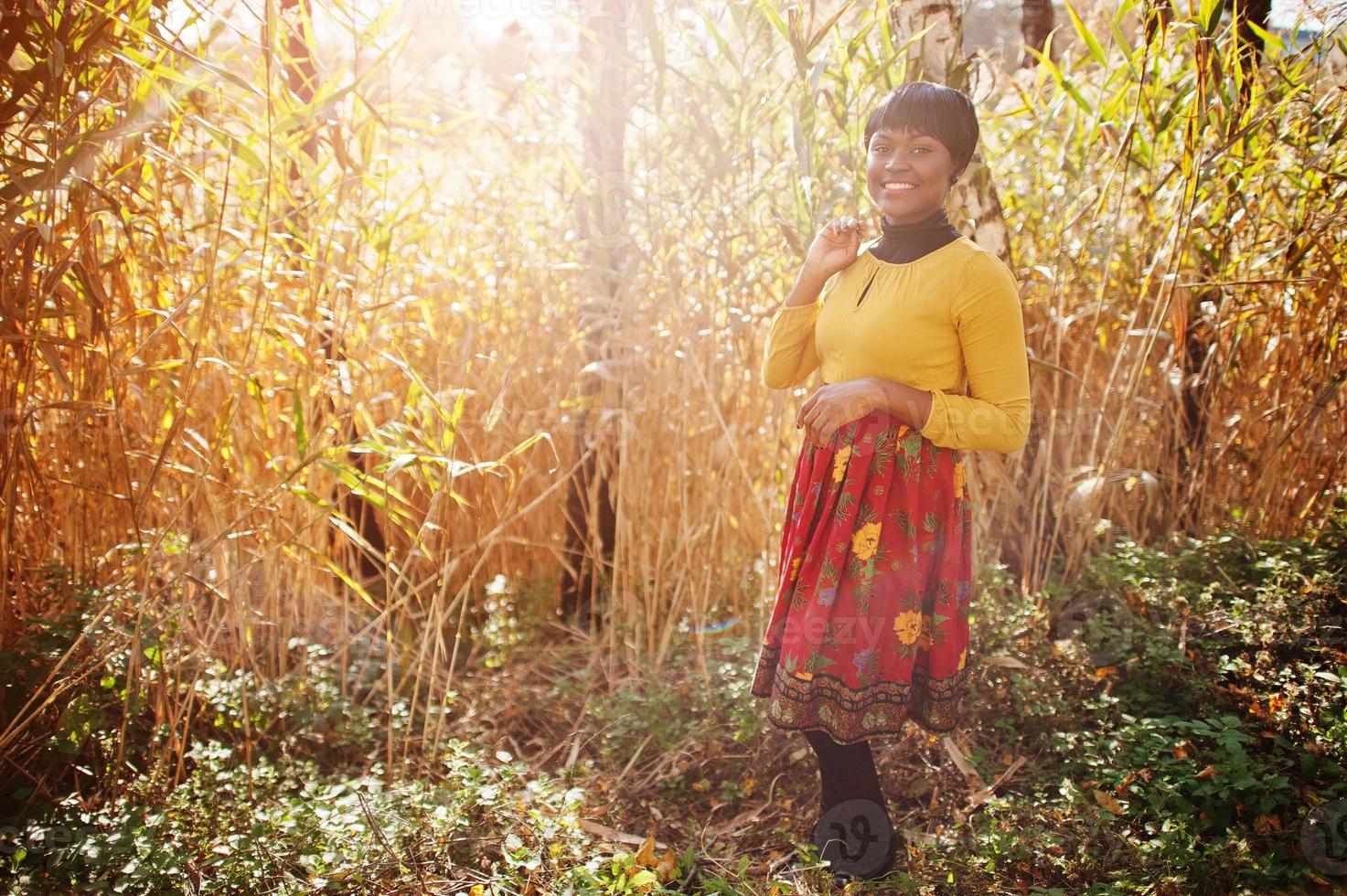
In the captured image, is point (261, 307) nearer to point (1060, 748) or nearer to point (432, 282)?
point (432, 282)

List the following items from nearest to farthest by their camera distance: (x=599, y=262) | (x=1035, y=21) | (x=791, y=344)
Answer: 1. (x=791, y=344)
2. (x=599, y=262)
3. (x=1035, y=21)

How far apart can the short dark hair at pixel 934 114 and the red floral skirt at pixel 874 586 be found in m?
0.44

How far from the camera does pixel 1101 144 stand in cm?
258

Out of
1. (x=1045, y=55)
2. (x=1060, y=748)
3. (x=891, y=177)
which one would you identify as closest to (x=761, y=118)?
(x=1045, y=55)

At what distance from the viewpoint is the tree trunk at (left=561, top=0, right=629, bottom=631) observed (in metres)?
2.36

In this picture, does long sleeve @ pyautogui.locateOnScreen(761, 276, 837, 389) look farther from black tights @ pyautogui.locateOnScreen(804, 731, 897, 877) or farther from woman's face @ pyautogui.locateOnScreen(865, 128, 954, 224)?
black tights @ pyautogui.locateOnScreen(804, 731, 897, 877)

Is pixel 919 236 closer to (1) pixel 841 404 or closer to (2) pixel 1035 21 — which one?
(1) pixel 841 404

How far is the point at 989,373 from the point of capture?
138cm

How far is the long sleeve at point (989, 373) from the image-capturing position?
135 centimetres

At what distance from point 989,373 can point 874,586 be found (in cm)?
40
